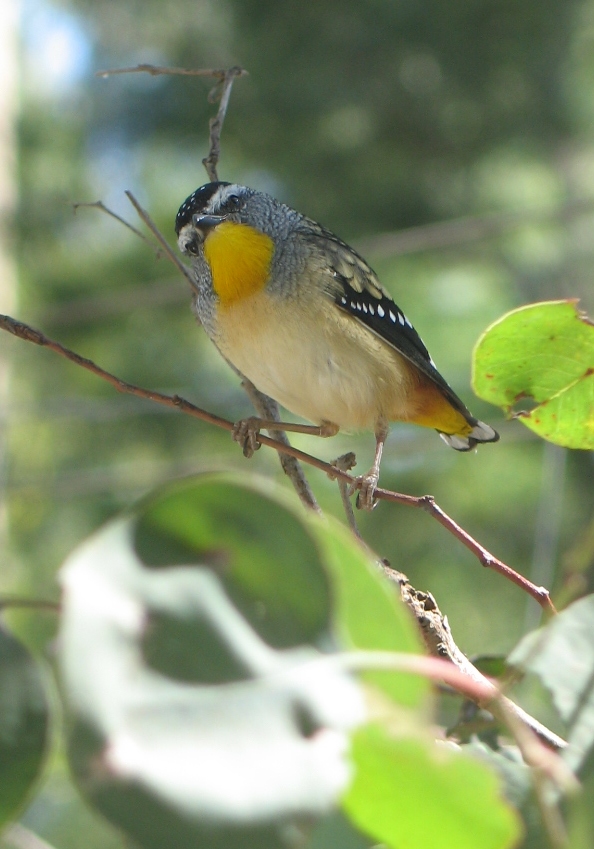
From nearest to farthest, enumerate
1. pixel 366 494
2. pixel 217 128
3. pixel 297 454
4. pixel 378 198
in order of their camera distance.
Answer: pixel 297 454 → pixel 217 128 → pixel 366 494 → pixel 378 198

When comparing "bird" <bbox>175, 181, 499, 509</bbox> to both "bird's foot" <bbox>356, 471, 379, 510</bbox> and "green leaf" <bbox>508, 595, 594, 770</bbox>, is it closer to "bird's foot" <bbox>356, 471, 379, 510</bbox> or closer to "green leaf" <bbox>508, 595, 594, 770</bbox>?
"bird's foot" <bbox>356, 471, 379, 510</bbox>

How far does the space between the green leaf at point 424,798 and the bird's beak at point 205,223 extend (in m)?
2.14

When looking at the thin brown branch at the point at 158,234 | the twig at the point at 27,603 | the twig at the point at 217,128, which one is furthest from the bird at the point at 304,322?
the twig at the point at 27,603

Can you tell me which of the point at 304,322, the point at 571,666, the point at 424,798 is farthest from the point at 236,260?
Result: the point at 424,798

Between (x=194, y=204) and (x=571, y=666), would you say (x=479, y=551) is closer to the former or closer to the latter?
(x=571, y=666)

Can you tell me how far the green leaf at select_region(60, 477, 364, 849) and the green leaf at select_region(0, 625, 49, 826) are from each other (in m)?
0.14

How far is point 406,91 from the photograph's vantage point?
7.65 metres

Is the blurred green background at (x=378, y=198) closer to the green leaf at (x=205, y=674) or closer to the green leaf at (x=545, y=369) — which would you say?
the green leaf at (x=545, y=369)

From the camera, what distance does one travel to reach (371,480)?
2.29m

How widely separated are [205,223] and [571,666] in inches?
79.9

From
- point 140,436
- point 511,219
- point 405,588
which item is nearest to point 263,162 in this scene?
point 140,436

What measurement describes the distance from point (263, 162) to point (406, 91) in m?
Result: 1.26

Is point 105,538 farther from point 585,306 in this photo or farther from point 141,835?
point 585,306

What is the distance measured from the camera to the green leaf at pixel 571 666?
2.52ft
